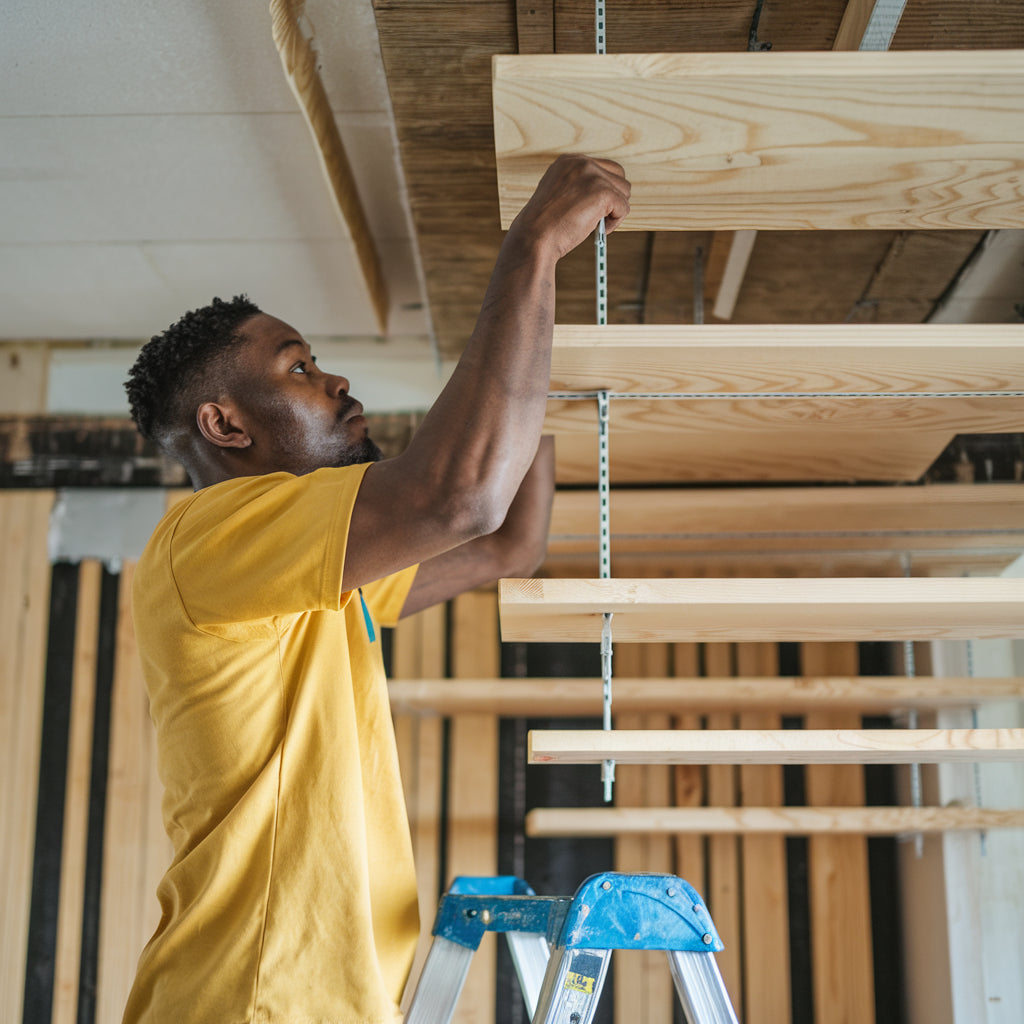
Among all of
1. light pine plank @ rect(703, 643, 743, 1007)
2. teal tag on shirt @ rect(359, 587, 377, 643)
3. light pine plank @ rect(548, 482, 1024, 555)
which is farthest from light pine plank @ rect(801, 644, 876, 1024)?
teal tag on shirt @ rect(359, 587, 377, 643)

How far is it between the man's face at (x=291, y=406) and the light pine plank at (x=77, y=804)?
1789 mm

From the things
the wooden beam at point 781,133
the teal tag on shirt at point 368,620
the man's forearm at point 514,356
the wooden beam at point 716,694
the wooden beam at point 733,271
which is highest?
the wooden beam at point 733,271

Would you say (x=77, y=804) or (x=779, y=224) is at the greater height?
(x=779, y=224)

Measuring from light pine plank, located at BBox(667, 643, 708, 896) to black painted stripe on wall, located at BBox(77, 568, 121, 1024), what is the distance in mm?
1699

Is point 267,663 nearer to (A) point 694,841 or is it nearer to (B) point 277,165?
(B) point 277,165

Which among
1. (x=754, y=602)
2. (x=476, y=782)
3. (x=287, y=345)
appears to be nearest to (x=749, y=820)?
(x=476, y=782)

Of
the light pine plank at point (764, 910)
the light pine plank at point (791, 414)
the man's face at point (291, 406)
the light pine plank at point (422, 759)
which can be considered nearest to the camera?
the light pine plank at point (791, 414)

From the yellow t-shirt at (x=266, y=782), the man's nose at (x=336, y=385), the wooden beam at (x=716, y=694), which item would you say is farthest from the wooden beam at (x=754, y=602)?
the wooden beam at (x=716, y=694)

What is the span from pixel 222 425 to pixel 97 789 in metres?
1.88

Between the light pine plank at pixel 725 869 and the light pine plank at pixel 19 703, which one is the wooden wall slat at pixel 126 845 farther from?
the light pine plank at pixel 725 869

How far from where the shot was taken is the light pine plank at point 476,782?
308 centimetres

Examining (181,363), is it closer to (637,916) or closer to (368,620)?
(368,620)

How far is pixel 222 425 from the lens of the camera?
1.81m

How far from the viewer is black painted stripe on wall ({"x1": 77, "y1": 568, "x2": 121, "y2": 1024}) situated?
3.11 meters
